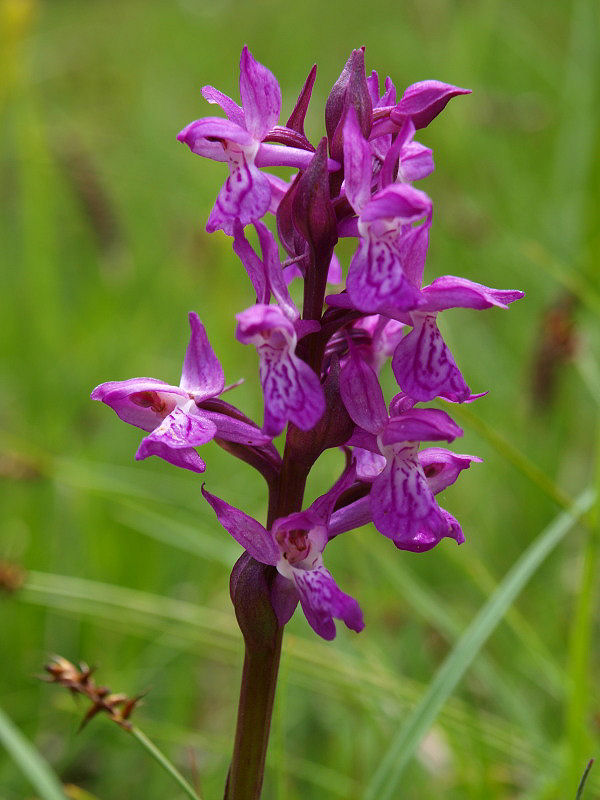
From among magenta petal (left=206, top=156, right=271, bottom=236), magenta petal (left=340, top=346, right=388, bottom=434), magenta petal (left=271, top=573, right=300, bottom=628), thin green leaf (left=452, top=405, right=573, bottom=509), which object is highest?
magenta petal (left=206, top=156, right=271, bottom=236)

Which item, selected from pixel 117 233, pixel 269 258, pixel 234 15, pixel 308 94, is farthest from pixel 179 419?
pixel 234 15

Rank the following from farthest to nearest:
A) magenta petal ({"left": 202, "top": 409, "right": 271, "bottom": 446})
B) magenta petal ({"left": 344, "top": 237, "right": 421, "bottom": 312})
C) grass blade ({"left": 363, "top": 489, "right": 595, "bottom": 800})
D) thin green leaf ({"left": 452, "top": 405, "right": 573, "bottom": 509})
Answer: thin green leaf ({"left": 452, "top": 405, "right": 573, "bottom": 509}) < grass blade ({"left": 363, "top": 489, "right": 595, "bottom": 800}) < magenta petal ({"left": 202, "top": 409, "right": 271, "bottom": 446}) < magenta petal ({"left": 344, "top": 237, "right": 421, "bottom": 312})

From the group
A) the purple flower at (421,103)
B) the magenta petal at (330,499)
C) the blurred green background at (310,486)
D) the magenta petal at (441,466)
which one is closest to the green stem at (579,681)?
the blurred green background at (310,486)

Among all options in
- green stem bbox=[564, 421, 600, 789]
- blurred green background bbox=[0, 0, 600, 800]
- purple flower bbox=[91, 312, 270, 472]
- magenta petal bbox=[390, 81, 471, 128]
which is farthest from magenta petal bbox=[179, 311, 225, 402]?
green stem bbox=[564, 421, 600, 789]

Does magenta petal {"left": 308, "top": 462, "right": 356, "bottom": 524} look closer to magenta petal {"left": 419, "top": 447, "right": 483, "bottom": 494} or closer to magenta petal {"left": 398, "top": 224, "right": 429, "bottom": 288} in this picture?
magenta petal {"left": 419, "top": 447, "right": 483, "bottom": 494}

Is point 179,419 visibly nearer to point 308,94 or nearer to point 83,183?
point 308,94

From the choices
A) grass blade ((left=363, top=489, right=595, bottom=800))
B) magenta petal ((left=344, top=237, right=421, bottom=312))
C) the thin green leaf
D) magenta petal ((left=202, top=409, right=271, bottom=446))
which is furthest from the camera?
the thin green leaf

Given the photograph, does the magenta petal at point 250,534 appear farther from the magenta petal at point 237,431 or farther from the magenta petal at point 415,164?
the magenta petal at point 415,164

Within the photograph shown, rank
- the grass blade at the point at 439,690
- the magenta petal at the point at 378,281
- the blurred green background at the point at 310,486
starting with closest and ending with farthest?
the magenta petal at the point at 378,281 < the grass blade at the point at 439,690 < the blurred green background at the point at 310,486

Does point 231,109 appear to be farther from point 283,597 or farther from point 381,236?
point 283,597

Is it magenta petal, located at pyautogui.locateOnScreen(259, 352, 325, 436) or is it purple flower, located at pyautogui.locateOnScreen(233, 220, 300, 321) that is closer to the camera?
magenta petal, located at pyautogui.locateOnScreen(259, 352, 325, 436)
